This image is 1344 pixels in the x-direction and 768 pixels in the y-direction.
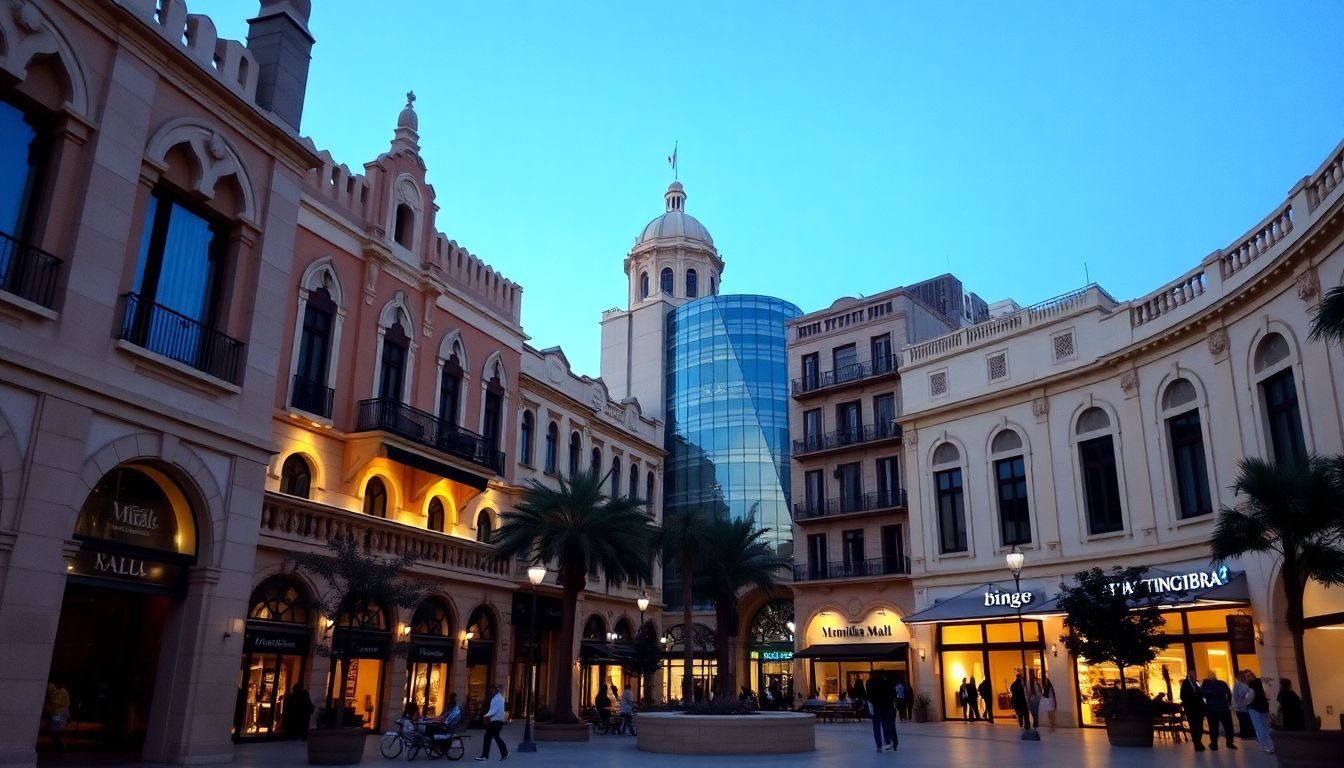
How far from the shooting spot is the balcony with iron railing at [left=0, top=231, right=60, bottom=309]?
13.3m

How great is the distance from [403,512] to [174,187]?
537 inches

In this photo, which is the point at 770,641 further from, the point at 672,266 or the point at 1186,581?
the point at 672,266

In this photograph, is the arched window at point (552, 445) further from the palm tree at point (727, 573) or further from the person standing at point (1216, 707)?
the person standing at point (1216, 707)

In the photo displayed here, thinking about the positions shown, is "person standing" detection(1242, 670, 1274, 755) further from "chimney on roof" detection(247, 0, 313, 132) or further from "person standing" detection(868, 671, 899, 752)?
"chimney on roof" detection(247, 0, 313, 132)

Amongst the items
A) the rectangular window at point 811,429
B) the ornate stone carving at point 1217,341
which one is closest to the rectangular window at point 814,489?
the rectangular window at point 811,429

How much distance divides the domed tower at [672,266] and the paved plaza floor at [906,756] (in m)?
47.2

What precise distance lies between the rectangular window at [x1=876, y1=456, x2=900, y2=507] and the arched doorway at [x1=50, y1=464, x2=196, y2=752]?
2803 centimetres

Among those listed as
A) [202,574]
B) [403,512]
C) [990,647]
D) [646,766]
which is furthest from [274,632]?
[990,647]

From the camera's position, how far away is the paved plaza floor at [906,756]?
55.6 ft

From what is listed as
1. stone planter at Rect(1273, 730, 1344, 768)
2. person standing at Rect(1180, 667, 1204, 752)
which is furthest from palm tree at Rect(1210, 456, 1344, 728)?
person standing at Rect(1180, 667, 1204, 752)

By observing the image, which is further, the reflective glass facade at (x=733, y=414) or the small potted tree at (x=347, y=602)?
the reflective glass facade at (x=733, y=414)

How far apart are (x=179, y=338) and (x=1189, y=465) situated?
25.9 meters

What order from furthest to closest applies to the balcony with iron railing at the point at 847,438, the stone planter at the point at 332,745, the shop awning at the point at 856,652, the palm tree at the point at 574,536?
the balcony with iron railing at the point at 847,438 < the shop awning at the point at 856,652 < the palm tree at the point at 574,536 < the stone planter at the point at 332,745

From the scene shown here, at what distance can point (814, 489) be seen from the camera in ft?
138
